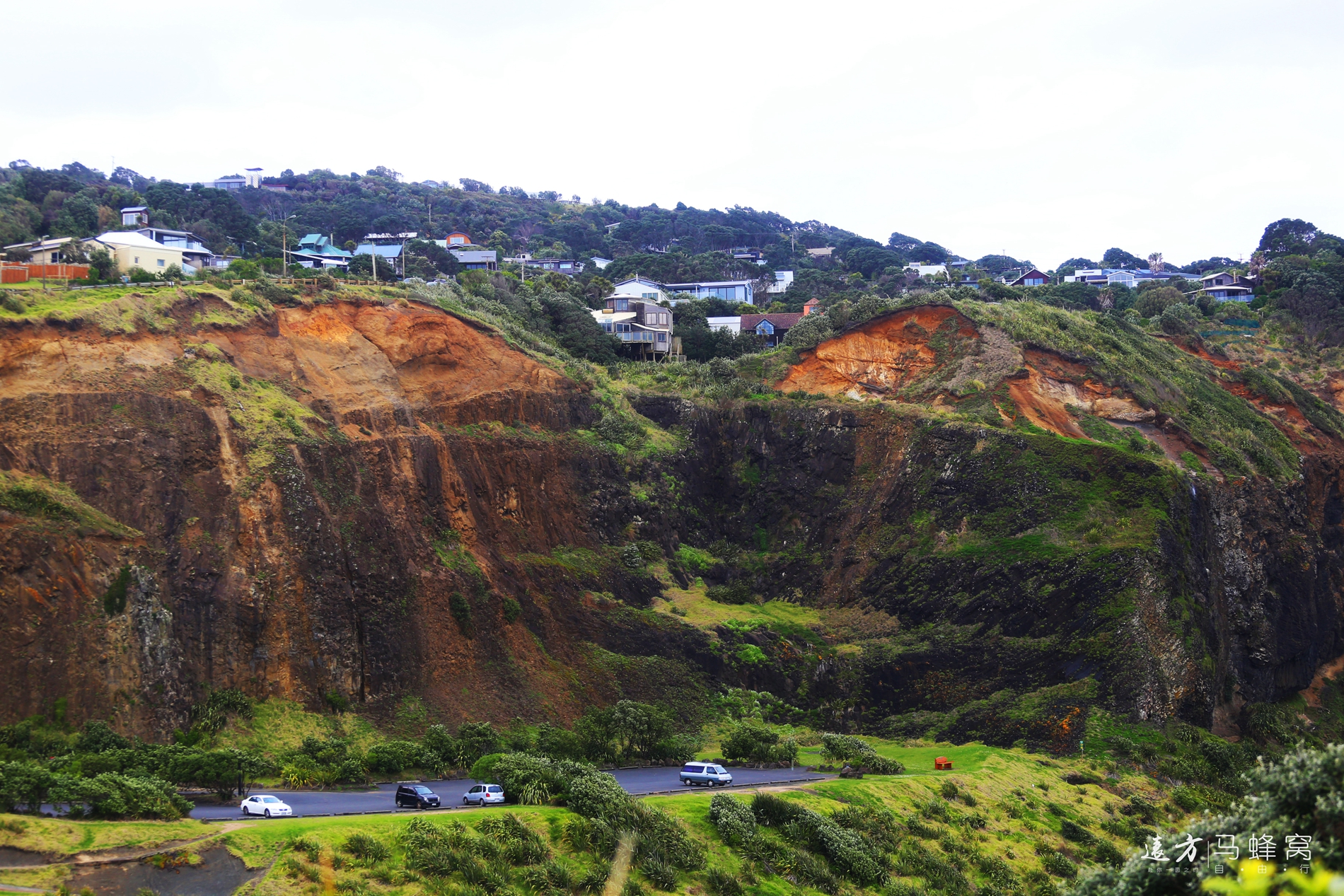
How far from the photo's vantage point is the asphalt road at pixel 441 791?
2636 centimetres

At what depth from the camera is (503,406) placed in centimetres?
4994

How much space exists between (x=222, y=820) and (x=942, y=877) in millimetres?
18420

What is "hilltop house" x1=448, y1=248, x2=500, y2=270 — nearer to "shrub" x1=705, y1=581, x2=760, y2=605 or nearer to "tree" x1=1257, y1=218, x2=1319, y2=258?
"shrub" x1=705, y1=581, x2=760, y2=605

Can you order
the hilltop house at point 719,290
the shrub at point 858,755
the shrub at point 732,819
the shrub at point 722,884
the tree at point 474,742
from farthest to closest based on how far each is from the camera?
1. the hilltop house at point 719,290
2. the shrub at point 858,755
3. the tree at point 474,742
4. the shrub at point 732,819
5. the shrub at point 722,884

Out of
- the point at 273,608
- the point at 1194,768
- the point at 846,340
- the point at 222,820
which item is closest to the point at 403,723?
the point at 273,608

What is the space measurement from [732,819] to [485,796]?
257 inches

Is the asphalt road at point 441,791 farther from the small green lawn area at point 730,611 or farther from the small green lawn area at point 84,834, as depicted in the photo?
the small green lawn area at point 730,611

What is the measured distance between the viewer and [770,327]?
8194 cm

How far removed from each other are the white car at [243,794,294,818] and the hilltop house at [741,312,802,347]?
2330 inches

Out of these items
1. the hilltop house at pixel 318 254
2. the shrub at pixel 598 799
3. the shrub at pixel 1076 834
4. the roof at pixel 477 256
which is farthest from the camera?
the roof at pixel 477 256

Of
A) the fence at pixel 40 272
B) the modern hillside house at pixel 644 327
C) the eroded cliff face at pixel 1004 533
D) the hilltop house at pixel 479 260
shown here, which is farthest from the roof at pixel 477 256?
the fence at pixel 40 272

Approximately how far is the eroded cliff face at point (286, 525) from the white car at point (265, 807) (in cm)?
823

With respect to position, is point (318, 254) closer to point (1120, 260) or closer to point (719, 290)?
point (719, 290)

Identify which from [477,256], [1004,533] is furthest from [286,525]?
[477,256]
